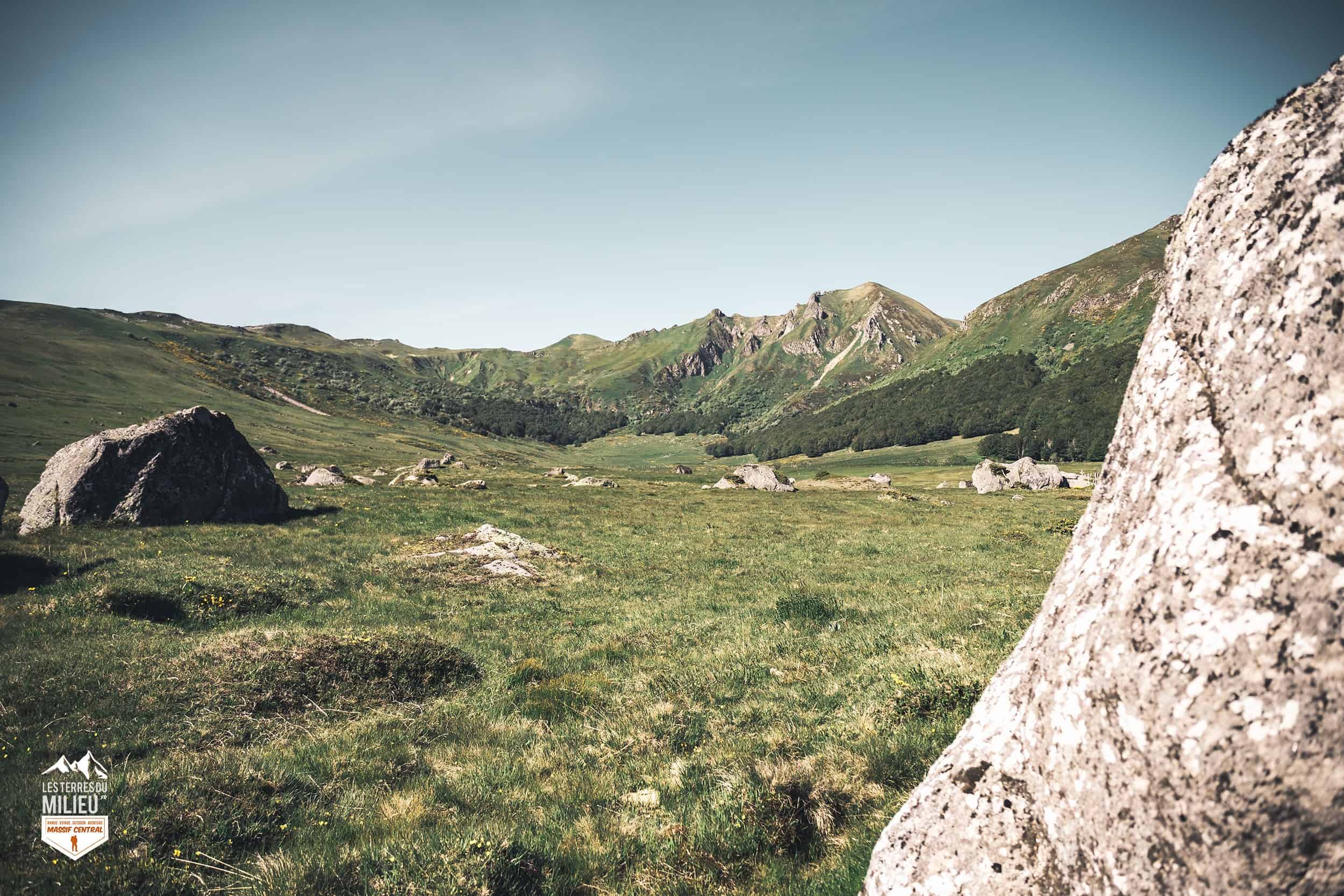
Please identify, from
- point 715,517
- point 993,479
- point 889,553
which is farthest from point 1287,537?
point 993,479

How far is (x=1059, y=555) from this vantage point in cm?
2530

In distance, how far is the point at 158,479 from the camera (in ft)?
86.2

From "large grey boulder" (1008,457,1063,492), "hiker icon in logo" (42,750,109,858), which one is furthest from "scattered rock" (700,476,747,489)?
"hiker icon in logo" (42,750,109,858)

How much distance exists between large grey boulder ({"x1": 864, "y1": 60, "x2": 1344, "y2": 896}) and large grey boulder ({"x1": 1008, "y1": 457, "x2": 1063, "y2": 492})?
81.9m

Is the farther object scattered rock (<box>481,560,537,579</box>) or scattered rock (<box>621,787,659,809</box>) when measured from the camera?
scattered rock (<box>481,560,537,579</box>)

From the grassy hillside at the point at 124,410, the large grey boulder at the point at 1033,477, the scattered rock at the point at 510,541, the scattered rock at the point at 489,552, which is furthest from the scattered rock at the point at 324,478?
the large grey boulder at the point at 1033,477

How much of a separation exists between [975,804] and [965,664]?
756cm

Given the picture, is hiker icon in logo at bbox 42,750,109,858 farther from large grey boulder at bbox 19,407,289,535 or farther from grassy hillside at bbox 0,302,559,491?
grassy hillside at bbox 0,302,559,491

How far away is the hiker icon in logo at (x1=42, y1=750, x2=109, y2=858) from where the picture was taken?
6.32 metres

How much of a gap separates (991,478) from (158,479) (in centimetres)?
8367

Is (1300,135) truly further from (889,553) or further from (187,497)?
(187,497)

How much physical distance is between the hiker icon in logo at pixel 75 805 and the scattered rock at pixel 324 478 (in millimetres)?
47516

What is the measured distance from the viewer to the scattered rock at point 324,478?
5106cm

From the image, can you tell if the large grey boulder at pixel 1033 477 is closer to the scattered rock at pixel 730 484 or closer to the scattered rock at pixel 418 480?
the scattered rock at pixel 730 484
